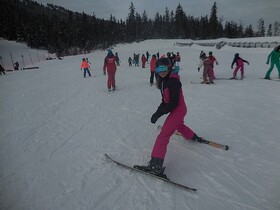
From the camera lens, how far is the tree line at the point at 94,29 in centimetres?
6319

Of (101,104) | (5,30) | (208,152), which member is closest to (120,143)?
(208,152)

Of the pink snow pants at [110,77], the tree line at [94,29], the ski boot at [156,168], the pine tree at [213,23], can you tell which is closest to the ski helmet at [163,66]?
the ski boot at [156,168]

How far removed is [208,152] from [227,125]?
1.68 meters

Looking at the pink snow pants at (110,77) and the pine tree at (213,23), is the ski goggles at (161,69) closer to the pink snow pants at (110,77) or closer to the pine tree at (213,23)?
the pink snow pants at (110,77)

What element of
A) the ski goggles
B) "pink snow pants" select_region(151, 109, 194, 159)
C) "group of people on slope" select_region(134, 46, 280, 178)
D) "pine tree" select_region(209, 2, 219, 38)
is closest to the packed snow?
"group of people on slope" select_region(134, 46, 280, 178)

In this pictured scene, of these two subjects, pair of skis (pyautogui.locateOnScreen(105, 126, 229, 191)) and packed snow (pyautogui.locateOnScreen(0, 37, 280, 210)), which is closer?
packed snow (pyautogui.locateOnScreen(0, 37, 280, 210))

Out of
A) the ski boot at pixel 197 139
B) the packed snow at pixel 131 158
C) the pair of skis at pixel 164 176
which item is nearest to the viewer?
the packed snow at pixel 131 158

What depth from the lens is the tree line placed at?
2488 inches

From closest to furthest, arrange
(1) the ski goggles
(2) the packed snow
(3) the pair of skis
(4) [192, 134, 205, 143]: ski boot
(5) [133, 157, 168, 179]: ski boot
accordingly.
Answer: (2) the packed snow → (3) the pair of skis → (5) [133, 157, 168, 179]: ski boot → (1) the ski goggles → (4) [192, 134, 205, 143]: ski boot

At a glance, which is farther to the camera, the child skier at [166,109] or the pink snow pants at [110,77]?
the pink snow pants at [110,77]

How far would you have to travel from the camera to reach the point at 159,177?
11.0ft

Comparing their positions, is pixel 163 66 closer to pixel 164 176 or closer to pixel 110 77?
pixel 164 176

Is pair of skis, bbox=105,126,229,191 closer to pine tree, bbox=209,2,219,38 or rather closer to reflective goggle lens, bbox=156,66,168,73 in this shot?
reflective goggle lens, bbox=156,66,168,73

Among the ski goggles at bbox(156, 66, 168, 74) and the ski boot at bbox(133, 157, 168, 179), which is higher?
the ski goggles at bbox(156, 66, 168, 74)
